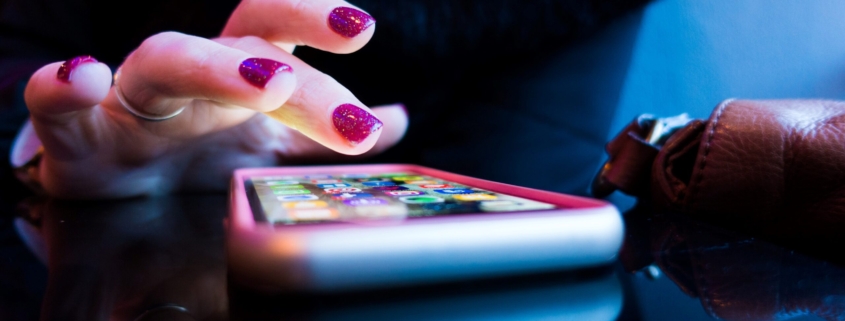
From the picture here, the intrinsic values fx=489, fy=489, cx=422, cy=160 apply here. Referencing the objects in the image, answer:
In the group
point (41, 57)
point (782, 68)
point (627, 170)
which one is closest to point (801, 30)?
point (782, 68)

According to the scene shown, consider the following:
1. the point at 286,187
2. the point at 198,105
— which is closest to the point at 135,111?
the point at 198,105

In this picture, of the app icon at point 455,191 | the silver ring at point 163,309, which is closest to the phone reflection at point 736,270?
the app icon at point 455,191

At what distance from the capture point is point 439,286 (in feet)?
0.72

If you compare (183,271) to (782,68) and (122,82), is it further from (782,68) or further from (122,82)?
(782,68)

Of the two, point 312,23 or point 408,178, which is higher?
point 312,23

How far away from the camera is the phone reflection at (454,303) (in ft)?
0.64

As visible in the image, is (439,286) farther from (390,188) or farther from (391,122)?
(391,122)

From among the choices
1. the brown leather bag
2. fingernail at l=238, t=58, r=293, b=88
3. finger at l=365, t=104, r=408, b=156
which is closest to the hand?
fingernail at l=238, t=58, r=293, b=88

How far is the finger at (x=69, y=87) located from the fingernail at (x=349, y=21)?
0.55 feet

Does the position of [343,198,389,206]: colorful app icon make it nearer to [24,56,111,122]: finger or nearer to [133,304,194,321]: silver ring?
[133,304,194,321]: silver ring

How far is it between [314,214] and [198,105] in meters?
0.25

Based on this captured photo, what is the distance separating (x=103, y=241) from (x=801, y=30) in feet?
2.15

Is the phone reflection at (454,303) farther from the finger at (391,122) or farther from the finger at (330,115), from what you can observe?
the finger at (391,122)

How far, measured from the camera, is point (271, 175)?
0.46 meters
